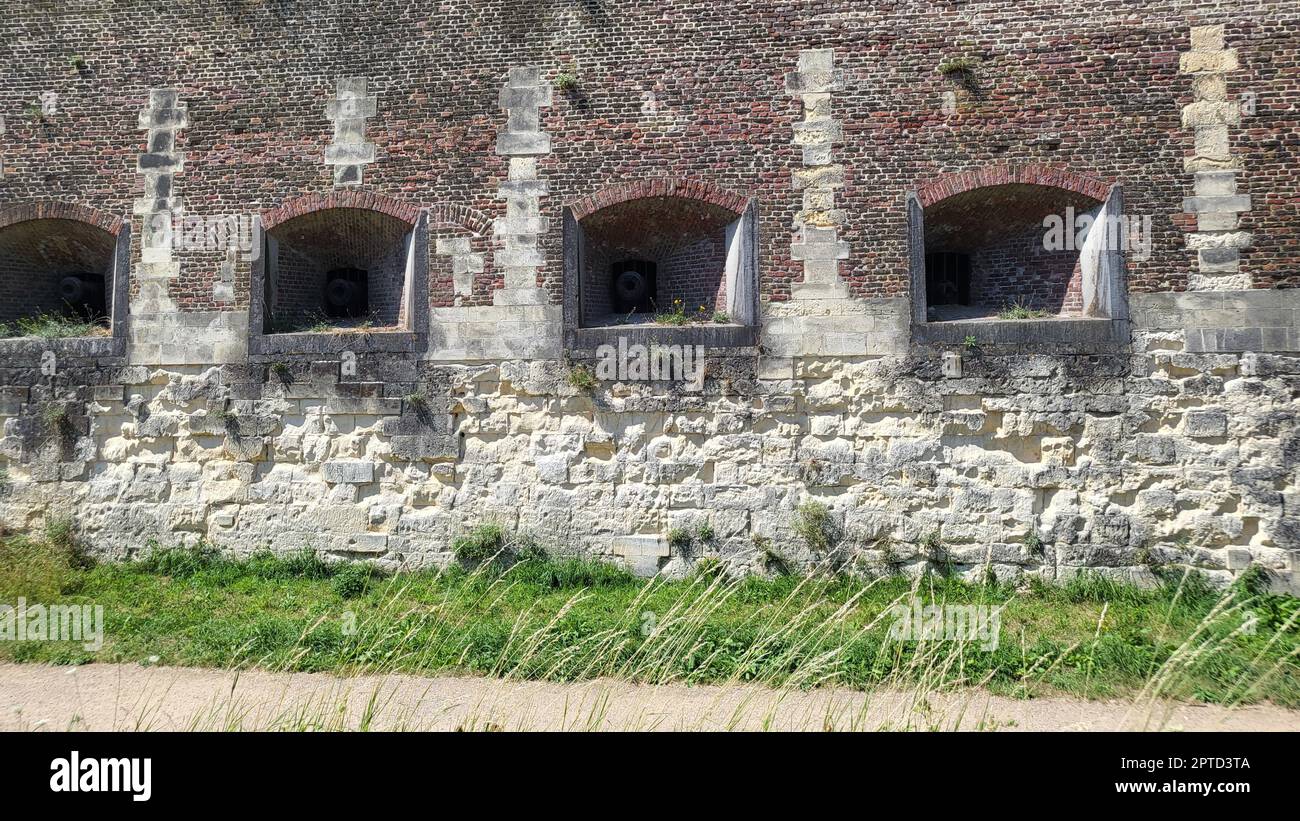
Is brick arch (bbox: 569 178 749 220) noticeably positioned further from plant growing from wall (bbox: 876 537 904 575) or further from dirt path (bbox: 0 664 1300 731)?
dirt path (bbox: 0 664 1300 731)

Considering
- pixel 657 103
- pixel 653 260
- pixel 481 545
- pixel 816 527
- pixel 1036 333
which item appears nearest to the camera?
pixel 1036 333

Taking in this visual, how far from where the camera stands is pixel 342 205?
26.1ft

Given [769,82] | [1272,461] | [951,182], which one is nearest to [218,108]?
[769,82]

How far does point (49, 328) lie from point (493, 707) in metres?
7.74

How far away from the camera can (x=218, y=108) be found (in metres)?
8.16

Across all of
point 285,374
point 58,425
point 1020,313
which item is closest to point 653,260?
point 1020,313

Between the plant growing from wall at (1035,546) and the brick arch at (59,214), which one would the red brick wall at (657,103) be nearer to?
the brick arch at (59,214)

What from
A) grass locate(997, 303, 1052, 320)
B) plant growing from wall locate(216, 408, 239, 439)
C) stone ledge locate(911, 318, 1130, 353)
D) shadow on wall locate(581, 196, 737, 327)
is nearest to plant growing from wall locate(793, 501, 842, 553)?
stone ledge locate(911, 318, 1130, 353)

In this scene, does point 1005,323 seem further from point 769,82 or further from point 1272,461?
point 769,82

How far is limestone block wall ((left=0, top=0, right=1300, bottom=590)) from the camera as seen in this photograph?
7.07 metres

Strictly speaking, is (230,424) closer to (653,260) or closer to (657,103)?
(653,260)

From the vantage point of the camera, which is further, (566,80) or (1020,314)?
(566,80)

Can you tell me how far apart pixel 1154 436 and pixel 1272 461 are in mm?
1113

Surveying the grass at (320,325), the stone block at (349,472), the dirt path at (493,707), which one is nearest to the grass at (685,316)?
the grass at (320,325)
